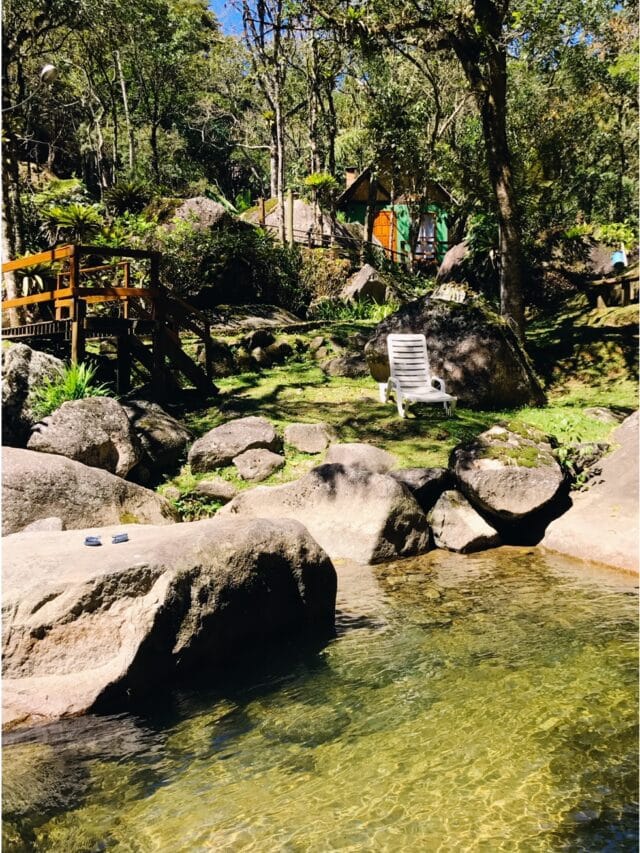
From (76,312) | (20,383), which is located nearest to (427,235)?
(76,312)

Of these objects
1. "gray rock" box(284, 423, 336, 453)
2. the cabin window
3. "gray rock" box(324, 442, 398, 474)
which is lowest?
"gray rock" box(324, 442, 398, 474)

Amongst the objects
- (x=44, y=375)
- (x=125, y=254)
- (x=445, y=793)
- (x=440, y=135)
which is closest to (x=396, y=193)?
(x=440, y=135)

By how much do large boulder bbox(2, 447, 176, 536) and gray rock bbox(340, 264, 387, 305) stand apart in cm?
1482

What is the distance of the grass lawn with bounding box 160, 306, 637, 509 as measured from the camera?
10.0 meters

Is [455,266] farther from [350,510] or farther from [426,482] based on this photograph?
[350,510]

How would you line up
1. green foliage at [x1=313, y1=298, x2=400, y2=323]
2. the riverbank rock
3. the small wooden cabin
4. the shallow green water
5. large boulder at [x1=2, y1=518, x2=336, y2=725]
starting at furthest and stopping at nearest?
the small wooden cabin
green foliage at [x1=313, y1=298, x2=400, y2=323]
the riverbank rock
large boulder at [x1=2, y1=518, x2=336, y2=725]
the shallow green water

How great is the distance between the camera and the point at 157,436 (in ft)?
32.6

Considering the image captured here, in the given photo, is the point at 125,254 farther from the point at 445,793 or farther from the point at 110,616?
the point at 445,793

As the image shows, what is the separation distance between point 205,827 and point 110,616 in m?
1.65

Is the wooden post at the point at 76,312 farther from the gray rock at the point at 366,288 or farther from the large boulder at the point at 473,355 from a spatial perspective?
the gray rock at the point at 366,288

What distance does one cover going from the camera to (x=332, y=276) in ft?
75.2

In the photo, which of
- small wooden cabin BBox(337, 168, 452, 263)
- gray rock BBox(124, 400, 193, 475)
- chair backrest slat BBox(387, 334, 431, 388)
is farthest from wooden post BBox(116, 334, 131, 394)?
small wooden cabin BBox(337, 168, 452, 263)

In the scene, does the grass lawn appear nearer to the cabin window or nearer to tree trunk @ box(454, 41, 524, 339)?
tree trunk @ box(454, 41, 524, 339)

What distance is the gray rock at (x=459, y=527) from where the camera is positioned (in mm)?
8125
